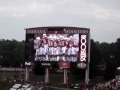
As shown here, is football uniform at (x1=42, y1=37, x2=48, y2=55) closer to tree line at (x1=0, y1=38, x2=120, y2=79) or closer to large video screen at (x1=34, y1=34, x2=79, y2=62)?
large video screen at (x1=34, y1=34, x2=79, y2=62)

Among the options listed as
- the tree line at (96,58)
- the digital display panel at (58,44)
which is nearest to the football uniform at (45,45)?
the digital display panel at (58,44)

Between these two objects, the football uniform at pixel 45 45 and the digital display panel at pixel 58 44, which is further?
the football uniform at pixel 45 45

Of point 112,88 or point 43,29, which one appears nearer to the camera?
point 112,88

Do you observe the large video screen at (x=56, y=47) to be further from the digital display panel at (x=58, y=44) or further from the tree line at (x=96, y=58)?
the tree line at (x=96, y=58)

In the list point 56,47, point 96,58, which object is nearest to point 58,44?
point 56,47

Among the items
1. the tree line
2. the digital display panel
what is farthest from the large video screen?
the tree line

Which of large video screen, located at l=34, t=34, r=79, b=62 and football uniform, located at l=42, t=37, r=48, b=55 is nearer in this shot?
large video screen, located at l=34, t=34, r=79, b=62

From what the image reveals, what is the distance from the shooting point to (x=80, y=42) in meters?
73.8

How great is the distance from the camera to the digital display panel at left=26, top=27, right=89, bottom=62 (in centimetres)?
7344

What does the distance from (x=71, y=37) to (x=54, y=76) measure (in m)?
16.0

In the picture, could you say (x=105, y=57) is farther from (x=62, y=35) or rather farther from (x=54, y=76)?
(x=62, y=35)

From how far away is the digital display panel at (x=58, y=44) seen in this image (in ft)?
241

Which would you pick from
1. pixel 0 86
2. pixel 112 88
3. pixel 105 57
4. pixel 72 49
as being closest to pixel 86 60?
pixel 72 49

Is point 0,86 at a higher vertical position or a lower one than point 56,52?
lower
